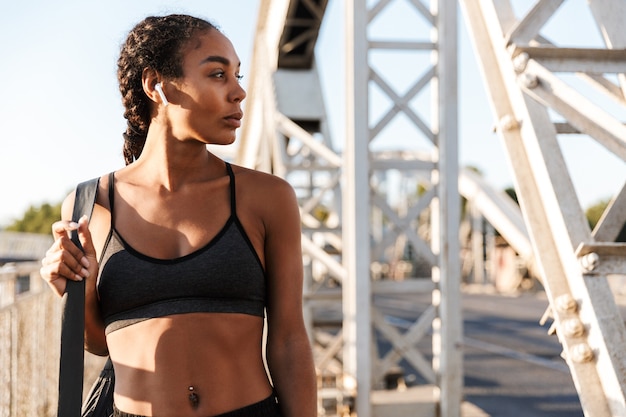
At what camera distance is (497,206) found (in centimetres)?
2203

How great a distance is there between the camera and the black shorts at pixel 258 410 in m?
1.73

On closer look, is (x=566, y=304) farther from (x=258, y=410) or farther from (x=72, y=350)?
(x=72, y=350)

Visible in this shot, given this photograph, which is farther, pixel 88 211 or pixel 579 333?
pixel 579 333

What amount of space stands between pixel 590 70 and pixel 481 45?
0.35m

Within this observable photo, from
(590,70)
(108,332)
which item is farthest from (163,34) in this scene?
(590,70)

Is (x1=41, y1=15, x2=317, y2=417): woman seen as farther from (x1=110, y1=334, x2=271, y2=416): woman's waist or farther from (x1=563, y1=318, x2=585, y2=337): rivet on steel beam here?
(x1=563, y1=318, x2=585, y2=337): rivet on steel beam

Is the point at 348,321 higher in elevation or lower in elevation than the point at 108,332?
higher

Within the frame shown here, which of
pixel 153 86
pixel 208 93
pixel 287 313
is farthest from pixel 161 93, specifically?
pixel 287 313

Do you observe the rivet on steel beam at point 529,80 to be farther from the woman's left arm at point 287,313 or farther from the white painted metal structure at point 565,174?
the woman's left arm at point 287,313

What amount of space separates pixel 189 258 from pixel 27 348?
294 centimetres

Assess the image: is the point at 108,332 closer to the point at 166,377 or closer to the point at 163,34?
the point at 166,377

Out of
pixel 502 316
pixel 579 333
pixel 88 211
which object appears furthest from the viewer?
pixel 502 316

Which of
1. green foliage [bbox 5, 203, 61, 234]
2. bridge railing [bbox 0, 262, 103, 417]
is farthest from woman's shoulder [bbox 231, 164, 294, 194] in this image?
green foliage [bbox 5, 203, 61, 234]

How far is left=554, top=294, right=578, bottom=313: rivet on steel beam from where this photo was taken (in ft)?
6.64
